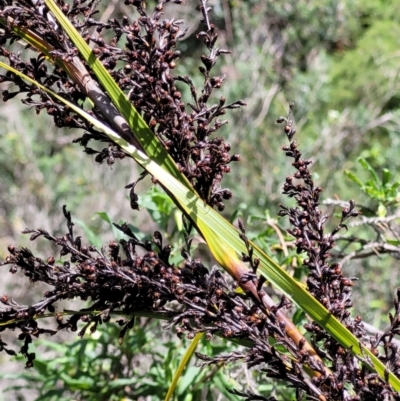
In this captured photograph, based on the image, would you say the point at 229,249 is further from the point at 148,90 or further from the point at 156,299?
the point at 148,90

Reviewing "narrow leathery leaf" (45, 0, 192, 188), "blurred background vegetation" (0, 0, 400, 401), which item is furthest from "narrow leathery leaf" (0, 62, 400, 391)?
"blurred background vegetation" (0, 0, 400, 401)

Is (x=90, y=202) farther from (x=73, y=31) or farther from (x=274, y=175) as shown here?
(x=73, y=31)

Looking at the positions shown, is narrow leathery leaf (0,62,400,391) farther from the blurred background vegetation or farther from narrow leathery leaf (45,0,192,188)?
the blurred background vegetation

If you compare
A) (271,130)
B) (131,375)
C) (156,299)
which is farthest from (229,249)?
(271,130)

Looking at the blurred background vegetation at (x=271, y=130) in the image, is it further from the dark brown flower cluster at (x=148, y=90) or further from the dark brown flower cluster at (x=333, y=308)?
the dark brown flower cluster at (x=148, y=90)

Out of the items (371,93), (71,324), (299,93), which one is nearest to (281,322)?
(71,324)
